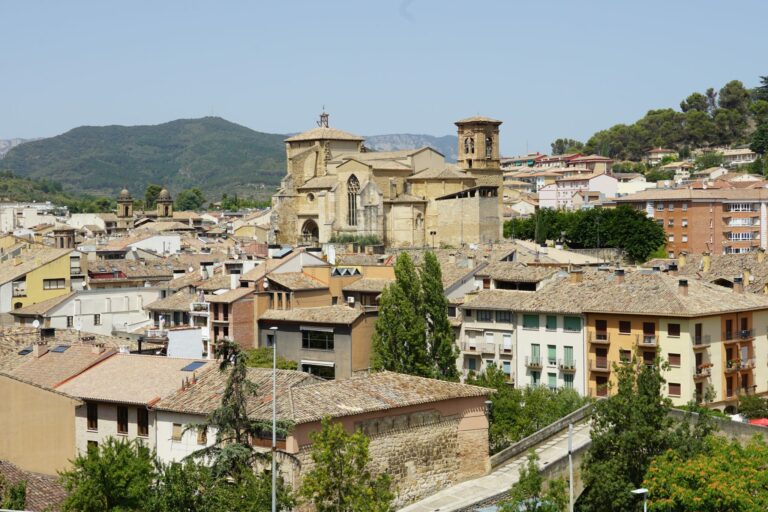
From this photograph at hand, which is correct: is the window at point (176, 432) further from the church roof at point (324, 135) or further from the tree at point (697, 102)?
the tree at point (697, 102)

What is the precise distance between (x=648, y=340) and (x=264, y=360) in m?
14.5

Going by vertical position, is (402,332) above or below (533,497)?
above

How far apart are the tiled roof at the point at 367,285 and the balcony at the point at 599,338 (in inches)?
398

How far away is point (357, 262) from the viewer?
210 feet

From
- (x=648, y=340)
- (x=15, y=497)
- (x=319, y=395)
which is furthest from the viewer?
(x=648, y=340)

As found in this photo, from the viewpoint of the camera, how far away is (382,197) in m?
93.9

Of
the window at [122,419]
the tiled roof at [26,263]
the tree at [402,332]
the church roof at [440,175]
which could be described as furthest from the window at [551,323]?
the church roof at [440,175]

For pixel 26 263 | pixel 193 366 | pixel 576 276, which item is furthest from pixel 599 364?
pixel 26 263

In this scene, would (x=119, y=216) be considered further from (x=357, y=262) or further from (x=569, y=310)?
(x=569, y=310)

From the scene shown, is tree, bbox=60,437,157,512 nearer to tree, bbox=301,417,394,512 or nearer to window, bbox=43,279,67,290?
tree, bbox=301,417,394,512

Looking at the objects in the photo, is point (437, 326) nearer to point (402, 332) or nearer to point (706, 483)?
point (402, 332)

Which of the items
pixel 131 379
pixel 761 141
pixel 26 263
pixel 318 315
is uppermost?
pixel 761 141

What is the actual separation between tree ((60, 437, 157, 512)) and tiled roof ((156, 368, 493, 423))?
3538 mm

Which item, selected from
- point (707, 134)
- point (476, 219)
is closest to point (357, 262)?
point (476, 219)
